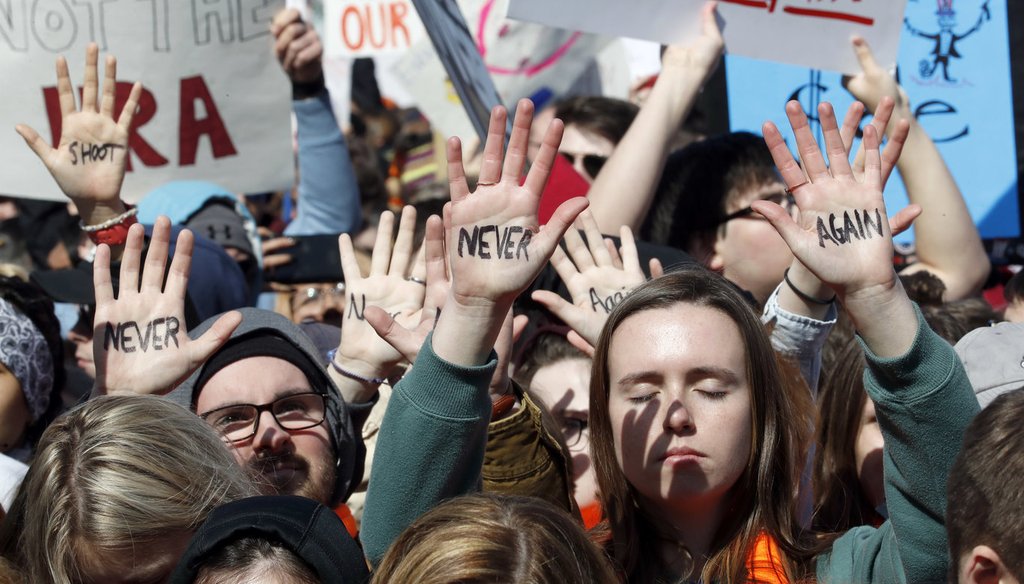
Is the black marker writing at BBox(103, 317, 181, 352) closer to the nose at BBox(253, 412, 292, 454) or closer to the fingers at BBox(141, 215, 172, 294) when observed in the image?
the fingers at BBox(141, 215, 172, 294)

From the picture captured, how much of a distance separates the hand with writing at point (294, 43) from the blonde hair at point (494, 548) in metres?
2.61

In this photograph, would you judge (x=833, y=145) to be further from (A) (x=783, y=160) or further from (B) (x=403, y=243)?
(B) (x=403, y=243)

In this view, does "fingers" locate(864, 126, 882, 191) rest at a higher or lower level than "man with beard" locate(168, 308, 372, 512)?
higher

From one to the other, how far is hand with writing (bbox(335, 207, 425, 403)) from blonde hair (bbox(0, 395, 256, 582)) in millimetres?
623

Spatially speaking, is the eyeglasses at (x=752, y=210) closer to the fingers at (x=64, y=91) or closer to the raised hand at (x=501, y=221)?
the raised hand at (x=501, y=221)

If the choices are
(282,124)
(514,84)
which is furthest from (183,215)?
(514,84)

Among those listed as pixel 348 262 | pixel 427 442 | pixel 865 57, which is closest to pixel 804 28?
pixel 865 57

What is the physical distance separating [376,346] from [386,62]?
4498mm

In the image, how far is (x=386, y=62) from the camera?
23.1 feet

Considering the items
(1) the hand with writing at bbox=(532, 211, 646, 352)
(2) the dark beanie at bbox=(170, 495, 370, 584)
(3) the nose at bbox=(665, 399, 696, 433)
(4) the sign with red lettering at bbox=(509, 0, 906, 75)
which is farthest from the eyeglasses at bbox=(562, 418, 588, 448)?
(4) the sign with red lettering at bbox=(509, 0, 906, 75)

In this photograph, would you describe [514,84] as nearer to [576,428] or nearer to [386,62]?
[386,62]

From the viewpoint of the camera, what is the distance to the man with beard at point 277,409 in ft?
8.40

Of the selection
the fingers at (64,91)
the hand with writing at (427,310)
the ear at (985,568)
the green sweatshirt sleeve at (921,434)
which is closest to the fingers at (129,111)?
the fingers at (64,91)

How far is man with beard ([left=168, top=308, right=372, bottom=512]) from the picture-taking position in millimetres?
2561
